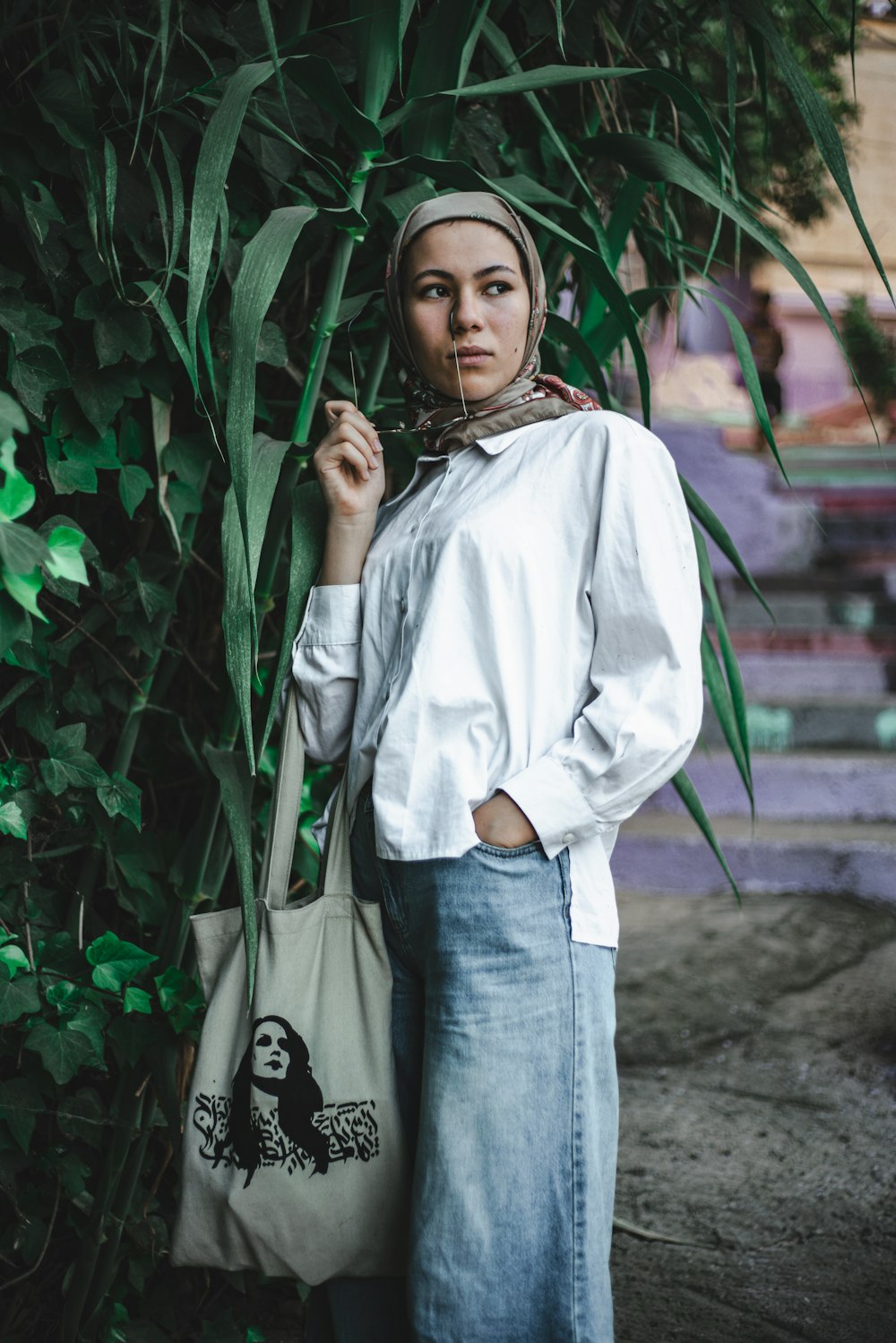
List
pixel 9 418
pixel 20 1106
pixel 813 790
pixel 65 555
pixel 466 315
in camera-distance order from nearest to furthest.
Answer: pixel 9 418, pixel 65 555, pixel 466 315, pixel 20 1106, pixel 813 790

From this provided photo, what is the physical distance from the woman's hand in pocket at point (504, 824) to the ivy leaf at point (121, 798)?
54 centimetres

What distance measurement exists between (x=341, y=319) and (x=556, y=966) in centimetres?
78

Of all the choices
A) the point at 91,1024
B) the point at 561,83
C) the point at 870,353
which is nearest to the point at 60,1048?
the point at 91,1024

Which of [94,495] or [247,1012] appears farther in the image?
[94,495]

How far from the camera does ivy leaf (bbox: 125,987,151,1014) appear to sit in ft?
4.94

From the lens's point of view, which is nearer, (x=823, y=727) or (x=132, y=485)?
(x=132, y=485)

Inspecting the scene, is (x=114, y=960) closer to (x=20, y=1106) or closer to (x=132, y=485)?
(x=20, y=1106)

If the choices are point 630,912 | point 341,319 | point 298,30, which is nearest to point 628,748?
point 341,319

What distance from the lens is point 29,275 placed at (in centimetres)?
150

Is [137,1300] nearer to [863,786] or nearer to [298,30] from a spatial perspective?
[298,30]

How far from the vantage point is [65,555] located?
3.56 feet

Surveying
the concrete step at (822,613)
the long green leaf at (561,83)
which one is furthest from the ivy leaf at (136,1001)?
the concrete step at (822,613)

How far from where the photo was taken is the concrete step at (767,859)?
391 cm

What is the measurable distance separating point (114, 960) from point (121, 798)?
0.20 m
